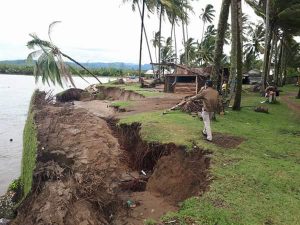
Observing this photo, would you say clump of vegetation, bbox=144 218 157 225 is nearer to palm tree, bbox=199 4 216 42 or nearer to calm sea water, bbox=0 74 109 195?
calm sea water, bbox=0 74 109 195

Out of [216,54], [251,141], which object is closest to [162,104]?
[216,54]

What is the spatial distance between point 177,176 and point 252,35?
132 ft

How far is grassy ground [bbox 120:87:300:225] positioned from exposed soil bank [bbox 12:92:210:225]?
0.53 m

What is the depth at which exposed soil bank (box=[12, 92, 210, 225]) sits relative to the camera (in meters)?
7.81

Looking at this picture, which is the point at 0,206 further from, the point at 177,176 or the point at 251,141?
the point at 251,141

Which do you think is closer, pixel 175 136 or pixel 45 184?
pixel 45 184

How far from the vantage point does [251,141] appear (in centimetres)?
1232

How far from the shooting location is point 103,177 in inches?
363

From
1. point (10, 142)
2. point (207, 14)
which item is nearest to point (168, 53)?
A: point (207, 14)

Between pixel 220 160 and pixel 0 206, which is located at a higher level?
pixel 220 160

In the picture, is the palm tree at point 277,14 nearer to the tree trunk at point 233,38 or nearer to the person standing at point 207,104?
the tree trunk at point 233,38

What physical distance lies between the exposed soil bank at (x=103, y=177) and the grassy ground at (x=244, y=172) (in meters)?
0.53

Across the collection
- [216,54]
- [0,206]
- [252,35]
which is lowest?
[0,206]

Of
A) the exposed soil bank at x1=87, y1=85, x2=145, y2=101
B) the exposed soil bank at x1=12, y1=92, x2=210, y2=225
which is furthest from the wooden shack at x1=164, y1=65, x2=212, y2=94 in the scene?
the exposed soil bank at x1=12, y1=92, x2=210, y2=225
